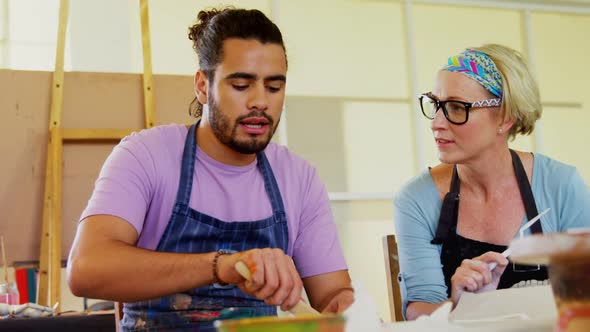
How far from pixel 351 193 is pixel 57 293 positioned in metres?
2.26

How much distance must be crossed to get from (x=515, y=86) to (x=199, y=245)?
0.97m

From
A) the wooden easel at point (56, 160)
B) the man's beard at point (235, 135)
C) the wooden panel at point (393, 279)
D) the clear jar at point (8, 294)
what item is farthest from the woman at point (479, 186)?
the wooden easel at point (56, 160)

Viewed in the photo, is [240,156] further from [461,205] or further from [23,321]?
[23,321]

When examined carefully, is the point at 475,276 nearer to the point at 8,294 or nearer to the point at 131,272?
the point at 131,272

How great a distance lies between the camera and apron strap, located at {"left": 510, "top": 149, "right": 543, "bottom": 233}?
1.97m

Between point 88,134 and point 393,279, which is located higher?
point 88,134

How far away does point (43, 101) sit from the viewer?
3.91m

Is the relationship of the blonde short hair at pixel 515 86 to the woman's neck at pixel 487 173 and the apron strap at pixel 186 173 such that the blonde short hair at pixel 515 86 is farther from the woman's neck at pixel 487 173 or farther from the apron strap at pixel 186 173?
the apron strap at pixel 186 173

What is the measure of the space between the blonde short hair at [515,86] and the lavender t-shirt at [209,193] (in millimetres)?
595

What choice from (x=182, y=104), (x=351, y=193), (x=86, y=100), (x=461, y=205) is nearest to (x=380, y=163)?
(x=351, y=193)

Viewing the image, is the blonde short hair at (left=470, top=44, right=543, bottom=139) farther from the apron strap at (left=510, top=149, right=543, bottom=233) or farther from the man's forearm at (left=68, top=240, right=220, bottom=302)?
the man's forearm at (left=68, top=240, right=220, bottom=302)

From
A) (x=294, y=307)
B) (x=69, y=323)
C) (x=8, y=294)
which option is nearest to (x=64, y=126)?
(x=8, y=294)

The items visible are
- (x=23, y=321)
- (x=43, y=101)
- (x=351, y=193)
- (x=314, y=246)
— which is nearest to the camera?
(x=314, y=246)

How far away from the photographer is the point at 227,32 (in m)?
1.80
